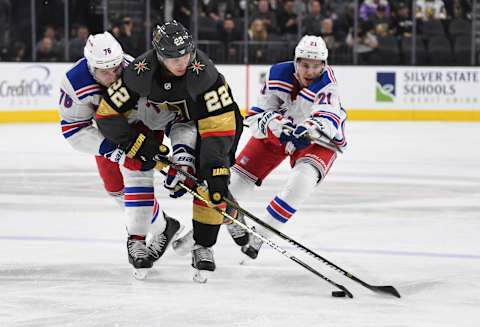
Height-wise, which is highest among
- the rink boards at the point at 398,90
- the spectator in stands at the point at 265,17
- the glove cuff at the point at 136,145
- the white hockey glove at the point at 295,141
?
the spectator in stands at the point at 265,17

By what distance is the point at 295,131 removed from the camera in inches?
171

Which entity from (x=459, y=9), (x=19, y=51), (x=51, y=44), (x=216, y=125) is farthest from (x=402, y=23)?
(x=216, y=125)

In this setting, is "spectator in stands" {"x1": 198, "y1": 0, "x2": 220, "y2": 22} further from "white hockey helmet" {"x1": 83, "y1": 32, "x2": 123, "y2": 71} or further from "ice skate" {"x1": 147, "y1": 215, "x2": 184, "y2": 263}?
"white hockey helmet" {"x1": 83, "y1": 32, "x2": 123, "y2": 71}

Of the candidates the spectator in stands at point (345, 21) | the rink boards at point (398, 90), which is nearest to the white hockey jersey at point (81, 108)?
the rink boards at point (398, 90)

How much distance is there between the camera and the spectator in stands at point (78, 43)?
13.3m

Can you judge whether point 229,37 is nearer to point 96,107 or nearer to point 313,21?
point 313,21

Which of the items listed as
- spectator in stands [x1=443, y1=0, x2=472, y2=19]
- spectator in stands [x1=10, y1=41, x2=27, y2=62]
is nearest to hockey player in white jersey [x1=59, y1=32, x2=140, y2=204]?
spectator in stands [x1=10, y1=41, x2=27, y2=62]

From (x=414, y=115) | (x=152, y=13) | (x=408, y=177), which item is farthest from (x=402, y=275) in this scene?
(x=152, y=13)

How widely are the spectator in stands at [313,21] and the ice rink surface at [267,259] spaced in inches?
233

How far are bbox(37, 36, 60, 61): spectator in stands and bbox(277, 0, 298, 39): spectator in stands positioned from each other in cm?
315

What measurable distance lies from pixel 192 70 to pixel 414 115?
945cm

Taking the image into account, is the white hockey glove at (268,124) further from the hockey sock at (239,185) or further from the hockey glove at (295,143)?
the hockey sock at (239,185)

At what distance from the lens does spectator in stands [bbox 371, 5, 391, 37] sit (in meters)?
13.8

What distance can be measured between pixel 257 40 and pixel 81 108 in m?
9.64
